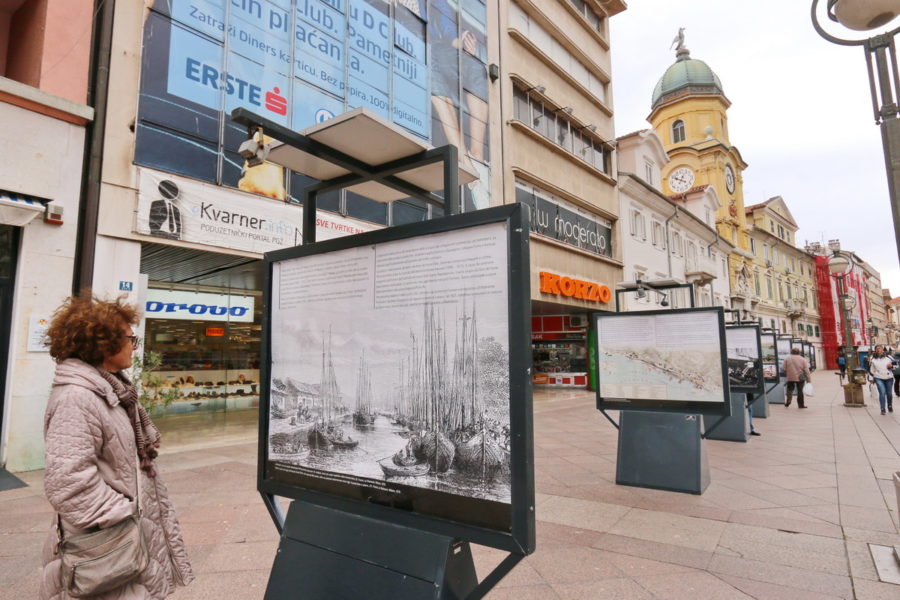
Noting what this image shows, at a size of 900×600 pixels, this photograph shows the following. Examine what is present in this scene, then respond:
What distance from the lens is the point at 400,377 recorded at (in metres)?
2.30

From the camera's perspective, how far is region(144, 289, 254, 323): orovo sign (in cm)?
1224

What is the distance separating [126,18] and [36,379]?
6.00m

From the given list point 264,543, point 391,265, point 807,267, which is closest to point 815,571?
point 391,265

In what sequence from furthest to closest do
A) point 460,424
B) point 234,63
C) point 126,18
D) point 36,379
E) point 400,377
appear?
point 234,63 < point 126,18 < point 36,379 < point 400,377 < point 460,424

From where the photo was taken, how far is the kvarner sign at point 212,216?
8969mm

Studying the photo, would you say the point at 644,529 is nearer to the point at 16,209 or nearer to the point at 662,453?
the point at 662,453

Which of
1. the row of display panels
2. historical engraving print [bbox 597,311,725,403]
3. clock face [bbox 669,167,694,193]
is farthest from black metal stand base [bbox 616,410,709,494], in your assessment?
clock face [bbox 669,167,694,193]

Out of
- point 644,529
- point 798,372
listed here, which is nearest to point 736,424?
point 644,529

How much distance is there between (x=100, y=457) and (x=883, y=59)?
19.1 ft

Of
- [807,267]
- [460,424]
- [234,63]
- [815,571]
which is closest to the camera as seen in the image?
[460,424]

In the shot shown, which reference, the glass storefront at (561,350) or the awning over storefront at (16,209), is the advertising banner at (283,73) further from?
the glass storefront at (561,350)

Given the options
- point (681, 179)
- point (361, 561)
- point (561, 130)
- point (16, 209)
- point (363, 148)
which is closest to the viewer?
point (361, 561)

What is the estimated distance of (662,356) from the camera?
6.48 meters

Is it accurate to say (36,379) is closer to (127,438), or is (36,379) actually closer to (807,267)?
(127,438)
